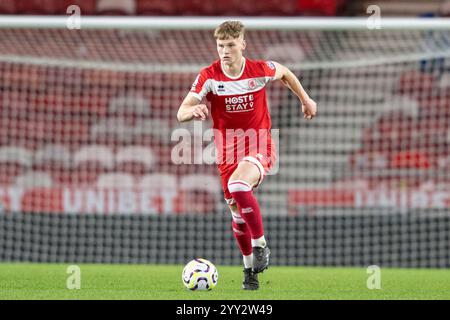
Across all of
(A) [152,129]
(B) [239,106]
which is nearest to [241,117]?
(B) [239,106]

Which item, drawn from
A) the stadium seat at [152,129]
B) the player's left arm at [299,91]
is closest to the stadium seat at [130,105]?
the stadium seat at [152,129]


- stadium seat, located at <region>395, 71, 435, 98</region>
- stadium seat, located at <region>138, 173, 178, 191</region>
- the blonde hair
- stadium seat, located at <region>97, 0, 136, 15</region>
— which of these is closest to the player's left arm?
the blonde hair

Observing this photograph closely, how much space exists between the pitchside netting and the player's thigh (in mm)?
3521

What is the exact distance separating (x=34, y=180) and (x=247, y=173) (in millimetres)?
7343

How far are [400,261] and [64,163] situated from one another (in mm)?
5023

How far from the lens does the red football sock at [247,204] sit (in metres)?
6.07

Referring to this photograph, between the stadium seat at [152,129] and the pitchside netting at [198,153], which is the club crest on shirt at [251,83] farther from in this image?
the stadium seat at [152,129]

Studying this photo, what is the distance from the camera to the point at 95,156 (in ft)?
43.3

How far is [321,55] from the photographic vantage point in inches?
572

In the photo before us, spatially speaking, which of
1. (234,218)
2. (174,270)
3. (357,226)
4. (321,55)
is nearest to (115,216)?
(174,270)

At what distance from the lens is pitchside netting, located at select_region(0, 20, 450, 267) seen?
10562mm

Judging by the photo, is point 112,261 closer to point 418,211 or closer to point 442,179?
point 418,211

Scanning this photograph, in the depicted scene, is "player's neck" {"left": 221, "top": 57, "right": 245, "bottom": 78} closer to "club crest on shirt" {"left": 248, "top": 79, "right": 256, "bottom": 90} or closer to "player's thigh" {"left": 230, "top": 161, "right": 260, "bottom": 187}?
"club crest on shirt" {"left": 248, "top": 79, "right": 256, "bottom": 90}
